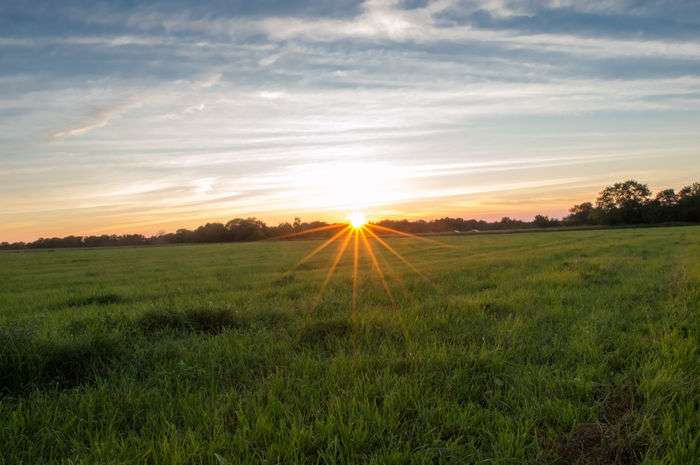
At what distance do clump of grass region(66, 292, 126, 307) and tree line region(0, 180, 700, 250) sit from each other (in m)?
94.3

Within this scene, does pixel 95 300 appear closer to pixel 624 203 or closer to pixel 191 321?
pixel 191 321

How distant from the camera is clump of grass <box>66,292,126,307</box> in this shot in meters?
12.9

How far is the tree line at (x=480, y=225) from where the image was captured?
11569 centimetres

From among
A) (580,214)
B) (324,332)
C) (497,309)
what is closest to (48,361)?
(324,332)

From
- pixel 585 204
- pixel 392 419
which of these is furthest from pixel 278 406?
pixel 585 204

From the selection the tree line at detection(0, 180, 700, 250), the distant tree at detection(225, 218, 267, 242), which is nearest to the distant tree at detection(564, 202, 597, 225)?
the tree line at detection(0, 180, 700, 250)

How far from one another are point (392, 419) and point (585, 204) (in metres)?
167

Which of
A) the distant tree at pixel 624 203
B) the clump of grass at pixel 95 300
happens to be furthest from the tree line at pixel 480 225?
the clump of grass at pixel 95 300

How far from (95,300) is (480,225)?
136251 millimetres

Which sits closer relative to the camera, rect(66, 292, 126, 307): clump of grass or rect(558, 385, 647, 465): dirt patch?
rect(558, 385, 647, 465): dirt patch

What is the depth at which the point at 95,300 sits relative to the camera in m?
13.1

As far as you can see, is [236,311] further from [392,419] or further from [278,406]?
[392,419]

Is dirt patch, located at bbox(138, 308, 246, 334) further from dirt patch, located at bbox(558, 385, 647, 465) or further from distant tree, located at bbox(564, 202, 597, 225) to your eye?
distant tree, located at bbox(564, 202, 597, 225)

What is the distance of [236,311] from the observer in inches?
354
